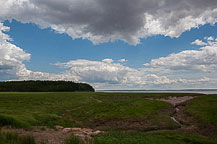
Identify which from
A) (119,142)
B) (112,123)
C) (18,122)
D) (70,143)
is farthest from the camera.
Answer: (112,123)

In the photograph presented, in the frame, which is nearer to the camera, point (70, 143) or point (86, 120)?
point (70, 143)

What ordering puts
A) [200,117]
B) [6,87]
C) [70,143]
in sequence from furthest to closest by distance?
[6,87], [200,117], [70,143]

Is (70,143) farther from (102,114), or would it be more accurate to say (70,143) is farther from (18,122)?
(102,114)

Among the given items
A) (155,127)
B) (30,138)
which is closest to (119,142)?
(30,138)

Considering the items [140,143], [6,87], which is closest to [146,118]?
[140,143]

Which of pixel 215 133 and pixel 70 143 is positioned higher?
pixel 70 143

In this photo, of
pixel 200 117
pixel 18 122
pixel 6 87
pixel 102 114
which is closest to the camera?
pixel 18 122

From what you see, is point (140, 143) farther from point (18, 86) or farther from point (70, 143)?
point (18, 86)

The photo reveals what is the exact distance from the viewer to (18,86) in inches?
6019

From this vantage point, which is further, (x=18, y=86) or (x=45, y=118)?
(x=18, y=86)

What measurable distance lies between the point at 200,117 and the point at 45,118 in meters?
30.0

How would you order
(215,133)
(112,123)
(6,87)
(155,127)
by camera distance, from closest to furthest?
(215,133) < (155,127) < (112,123) < (6,87)

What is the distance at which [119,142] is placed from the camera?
15.2 meters

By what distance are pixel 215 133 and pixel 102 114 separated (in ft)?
67.4
